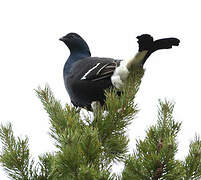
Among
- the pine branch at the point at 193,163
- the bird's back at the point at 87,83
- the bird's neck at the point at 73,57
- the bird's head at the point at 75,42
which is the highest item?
the bird's head at the point at 75,42

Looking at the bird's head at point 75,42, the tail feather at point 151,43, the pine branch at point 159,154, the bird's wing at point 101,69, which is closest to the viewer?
the pine branch at point 159,154

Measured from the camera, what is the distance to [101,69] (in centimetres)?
385

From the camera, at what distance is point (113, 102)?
2.75 m

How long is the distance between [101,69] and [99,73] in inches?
1.8

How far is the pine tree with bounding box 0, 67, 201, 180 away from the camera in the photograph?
2283 mm

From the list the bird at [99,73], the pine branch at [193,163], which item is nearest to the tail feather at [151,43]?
the bird at [99,73]

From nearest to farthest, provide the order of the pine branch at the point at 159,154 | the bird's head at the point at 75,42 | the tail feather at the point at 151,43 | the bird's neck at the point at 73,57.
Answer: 1. the pine branch at the point at 159,154
2. the tail feather at the point at 151,43
3. the bird's neck at the point at 73,57
4. the bird's head at the point at 75,42

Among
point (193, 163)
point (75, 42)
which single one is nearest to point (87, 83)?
point (75, 42)

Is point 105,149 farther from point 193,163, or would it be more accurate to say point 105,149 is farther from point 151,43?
point 151,43

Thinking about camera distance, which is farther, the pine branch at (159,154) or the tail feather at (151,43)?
the tail feather at (151,43)

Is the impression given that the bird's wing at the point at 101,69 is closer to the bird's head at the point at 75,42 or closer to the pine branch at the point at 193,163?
the bird's head at the point at 75,42

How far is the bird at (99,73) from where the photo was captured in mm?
3395

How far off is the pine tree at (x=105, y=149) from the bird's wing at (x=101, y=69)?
2.31 feet

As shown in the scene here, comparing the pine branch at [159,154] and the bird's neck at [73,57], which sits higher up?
the bird's neck at [73,57]
